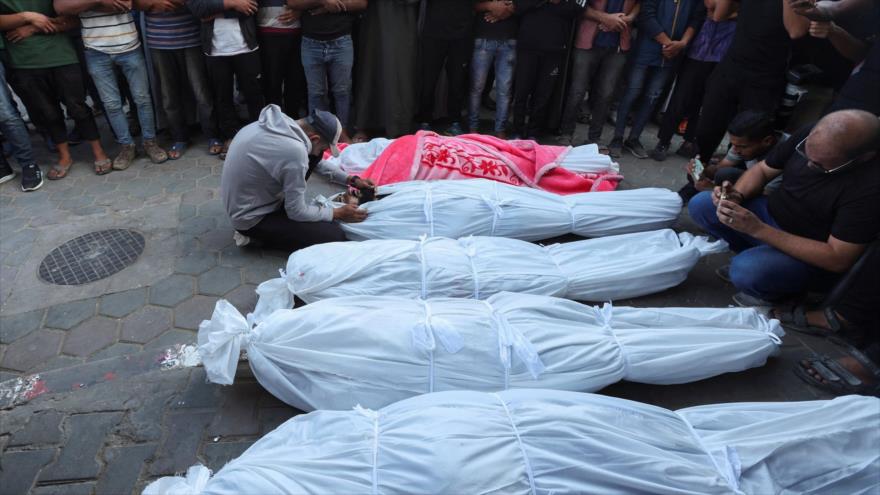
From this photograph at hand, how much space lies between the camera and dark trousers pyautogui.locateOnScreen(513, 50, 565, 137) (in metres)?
4.90

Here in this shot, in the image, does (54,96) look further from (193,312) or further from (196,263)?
(193,312)

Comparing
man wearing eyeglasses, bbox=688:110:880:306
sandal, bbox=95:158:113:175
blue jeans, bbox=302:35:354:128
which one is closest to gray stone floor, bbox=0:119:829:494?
sandal, bbox=95:158:113:175

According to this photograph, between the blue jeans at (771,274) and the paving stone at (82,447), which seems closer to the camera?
the paving stone at (82,447)

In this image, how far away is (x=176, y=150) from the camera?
4824 millimetres

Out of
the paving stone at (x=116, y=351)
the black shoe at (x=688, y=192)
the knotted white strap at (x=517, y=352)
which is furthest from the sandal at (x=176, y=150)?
the black shoe at (x=688, y=192)

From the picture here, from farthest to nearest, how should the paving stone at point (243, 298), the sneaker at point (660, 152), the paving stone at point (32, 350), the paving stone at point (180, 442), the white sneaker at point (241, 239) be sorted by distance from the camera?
1. the sneaker at point (660, 152)
2. the white sneaker at point (241, 239)
3. the paving stone at point (243, 298)
4. the paving stone at point (32, 350)
5. the paving stone at point (180, 442)

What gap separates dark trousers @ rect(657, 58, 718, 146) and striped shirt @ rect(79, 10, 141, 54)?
4949 millimetres

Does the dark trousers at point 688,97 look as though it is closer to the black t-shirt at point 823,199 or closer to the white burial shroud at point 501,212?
the white burial shroud at point 501,212

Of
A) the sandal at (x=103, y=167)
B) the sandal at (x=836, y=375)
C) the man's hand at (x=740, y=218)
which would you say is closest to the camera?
the sandal at (x=836, y=375)

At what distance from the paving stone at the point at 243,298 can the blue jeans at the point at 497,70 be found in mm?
3105

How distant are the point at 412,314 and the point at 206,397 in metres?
1.05

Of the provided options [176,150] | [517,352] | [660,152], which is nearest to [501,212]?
[517,352]

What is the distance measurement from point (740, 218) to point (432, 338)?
1949 millimetres

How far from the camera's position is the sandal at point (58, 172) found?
14.4 ft
